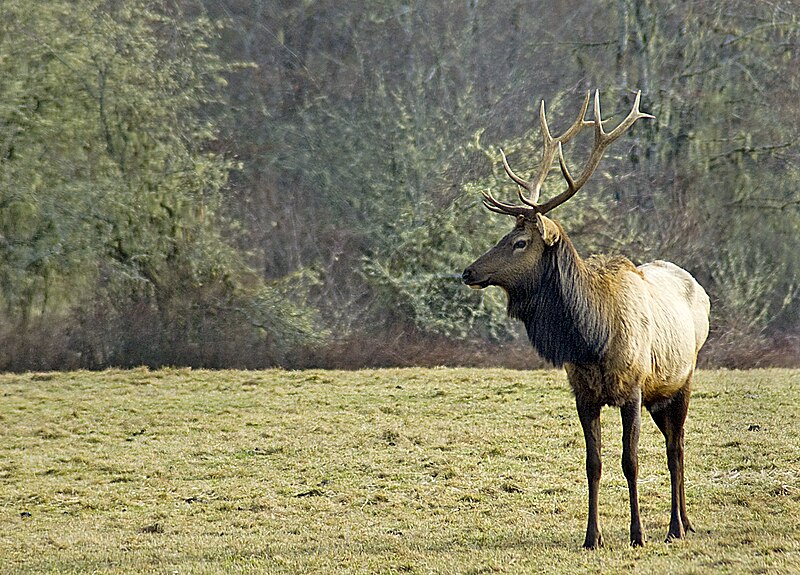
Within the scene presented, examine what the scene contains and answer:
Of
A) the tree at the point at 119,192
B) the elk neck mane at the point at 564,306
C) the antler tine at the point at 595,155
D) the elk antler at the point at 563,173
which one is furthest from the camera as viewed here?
the tree at the point at 119,192

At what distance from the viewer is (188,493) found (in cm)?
904

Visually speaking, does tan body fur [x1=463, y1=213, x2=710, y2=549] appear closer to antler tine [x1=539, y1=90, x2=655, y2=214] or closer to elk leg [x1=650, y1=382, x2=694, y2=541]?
elk leg [x1=650, y1=382, x2=694, y2=541]

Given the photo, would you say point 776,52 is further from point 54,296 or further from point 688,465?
point 54,296

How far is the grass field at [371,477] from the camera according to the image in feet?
21.1

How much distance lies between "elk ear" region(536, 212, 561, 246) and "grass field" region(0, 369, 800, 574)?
1.97 meters

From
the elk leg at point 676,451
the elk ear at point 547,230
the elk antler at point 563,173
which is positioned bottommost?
the elk leg at point 676,451

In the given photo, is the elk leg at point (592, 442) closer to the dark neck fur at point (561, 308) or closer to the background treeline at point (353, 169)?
the dark neck fur at point (561, 308)

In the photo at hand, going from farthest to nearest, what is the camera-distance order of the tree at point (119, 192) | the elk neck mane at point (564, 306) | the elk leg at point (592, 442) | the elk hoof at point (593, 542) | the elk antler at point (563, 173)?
the tree at point (119, 192)
the elk antler at point (563, 173)
the elk neck mane at point (564, 306)
the elk leg at point (592, 442)
the elk hoof at point (593, 542)

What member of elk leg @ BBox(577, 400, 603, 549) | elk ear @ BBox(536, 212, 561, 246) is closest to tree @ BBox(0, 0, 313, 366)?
elk ear @ BBox(536, 212, 561, 246)

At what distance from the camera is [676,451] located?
683 cm

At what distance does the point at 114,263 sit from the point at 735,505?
13392 millimetres

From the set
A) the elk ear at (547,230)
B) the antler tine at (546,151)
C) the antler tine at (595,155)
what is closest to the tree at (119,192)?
the antler tine at (546,151)

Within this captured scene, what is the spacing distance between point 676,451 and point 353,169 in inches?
536

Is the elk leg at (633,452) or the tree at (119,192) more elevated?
the tree at (119,192)
